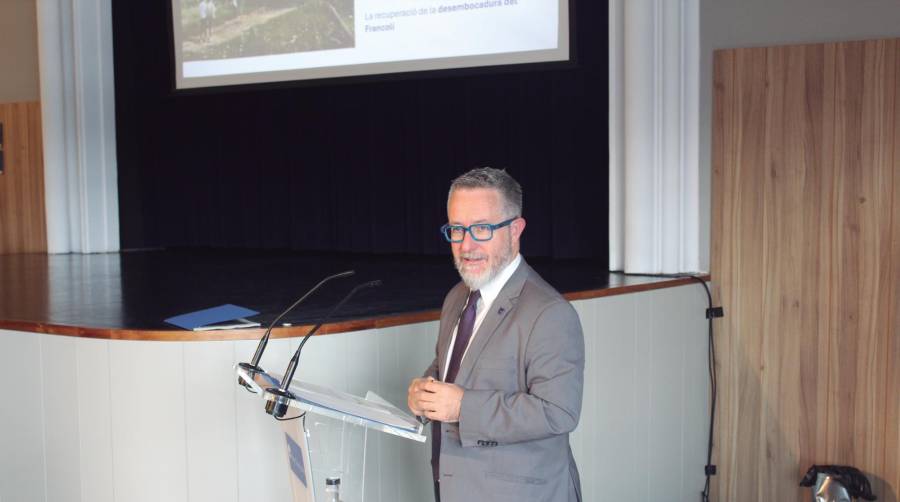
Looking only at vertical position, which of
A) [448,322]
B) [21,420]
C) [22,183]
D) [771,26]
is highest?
[771,26]

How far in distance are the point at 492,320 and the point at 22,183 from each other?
7175mm

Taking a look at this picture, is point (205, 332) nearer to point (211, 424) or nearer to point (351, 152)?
point (211, 424)

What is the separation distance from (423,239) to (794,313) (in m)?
3.52

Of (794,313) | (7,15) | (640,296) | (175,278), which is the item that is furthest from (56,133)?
(794,313)

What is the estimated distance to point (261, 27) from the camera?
706cm

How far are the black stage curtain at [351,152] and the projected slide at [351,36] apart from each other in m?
0.18

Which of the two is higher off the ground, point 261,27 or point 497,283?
point 261,27

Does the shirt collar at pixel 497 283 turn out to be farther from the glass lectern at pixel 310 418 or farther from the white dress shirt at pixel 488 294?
the glass lectern at pixel 310 418

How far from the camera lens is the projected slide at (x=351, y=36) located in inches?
228

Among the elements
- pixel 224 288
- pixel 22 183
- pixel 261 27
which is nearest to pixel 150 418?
pixel 224 288

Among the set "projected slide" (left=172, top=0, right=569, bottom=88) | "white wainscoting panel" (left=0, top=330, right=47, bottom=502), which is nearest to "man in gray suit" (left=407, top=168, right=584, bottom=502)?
"white wainscoting panel" (left=0, top=330, right=47, bottom=502)

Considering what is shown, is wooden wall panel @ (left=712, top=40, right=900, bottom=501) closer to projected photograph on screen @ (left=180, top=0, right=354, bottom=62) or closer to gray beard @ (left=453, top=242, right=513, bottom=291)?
gray beard @ (left=453, top=242, right=513, bottom=291)

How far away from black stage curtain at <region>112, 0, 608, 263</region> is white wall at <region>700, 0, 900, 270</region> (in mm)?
1488

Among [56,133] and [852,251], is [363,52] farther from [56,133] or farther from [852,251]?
[852,251]
